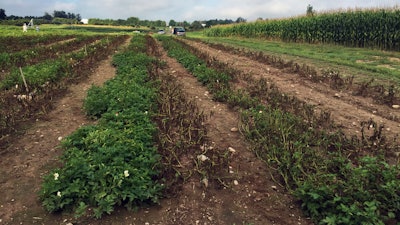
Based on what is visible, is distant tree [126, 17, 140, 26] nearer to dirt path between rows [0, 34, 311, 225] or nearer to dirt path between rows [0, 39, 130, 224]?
dirt path between rows [0, 39, 130, 224]

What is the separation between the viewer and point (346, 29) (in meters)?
19.8

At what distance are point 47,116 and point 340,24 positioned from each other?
2001 centimetres

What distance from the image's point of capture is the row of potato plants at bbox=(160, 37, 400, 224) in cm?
279

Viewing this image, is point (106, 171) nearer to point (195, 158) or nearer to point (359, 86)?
point (195, 158)

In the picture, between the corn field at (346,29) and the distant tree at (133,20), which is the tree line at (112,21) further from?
the corn field at (346,29)

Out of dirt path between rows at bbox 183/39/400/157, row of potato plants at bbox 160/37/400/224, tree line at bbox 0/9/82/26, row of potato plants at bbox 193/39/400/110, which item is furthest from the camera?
tree line at bbox 0/9/82/26

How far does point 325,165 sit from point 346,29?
1927 centimetres

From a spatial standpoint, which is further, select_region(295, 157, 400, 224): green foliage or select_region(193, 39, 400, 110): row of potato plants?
select_region(193, 39, 400, 110): row of potato plants

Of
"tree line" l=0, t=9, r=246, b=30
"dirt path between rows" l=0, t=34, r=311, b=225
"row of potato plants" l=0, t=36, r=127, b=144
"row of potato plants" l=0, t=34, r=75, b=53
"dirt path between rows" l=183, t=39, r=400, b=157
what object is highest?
"tree line" l=0, t=9, r=246, b=30

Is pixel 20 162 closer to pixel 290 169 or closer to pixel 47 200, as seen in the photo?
pixel 47 200

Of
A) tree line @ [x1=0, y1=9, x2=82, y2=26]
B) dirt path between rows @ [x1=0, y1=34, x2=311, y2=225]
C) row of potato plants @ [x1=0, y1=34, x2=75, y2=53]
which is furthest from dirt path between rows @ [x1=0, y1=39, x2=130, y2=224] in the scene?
tree line @ [x1=0, y1=9, x2=82, y2=26]

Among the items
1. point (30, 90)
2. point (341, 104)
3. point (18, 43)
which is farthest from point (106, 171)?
point (18, 43)

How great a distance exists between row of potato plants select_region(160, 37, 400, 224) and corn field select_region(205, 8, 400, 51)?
578 inches

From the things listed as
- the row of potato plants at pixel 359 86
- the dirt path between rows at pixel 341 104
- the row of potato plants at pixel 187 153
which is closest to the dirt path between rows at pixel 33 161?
the row of potato plants at pixel 187 153
